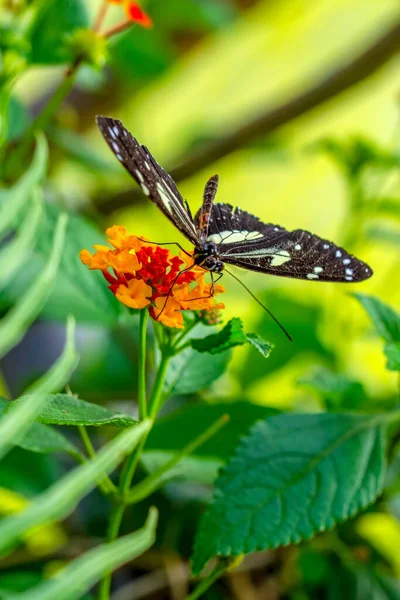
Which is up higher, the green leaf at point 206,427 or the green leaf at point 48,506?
the green leaf at point 48,506

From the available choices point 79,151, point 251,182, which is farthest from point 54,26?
point 251,182

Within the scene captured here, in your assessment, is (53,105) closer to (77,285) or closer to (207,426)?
(77,285)

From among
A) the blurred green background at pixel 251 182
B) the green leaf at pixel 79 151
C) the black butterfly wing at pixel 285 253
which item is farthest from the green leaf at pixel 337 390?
the green leaf at pixel 79 151

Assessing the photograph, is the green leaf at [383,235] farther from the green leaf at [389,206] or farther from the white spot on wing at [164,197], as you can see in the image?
the white spot on wing at [164,197]

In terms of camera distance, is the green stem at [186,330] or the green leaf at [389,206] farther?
the green leaf at [389,206]

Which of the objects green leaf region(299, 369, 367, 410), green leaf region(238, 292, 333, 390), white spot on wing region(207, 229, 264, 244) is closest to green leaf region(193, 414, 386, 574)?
green leaf region(299, 369, 367, 410)

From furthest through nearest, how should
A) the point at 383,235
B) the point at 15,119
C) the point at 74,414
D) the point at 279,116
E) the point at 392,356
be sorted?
the point at 279,116 → the point at 383,235 → the point at 15,119 → the point at 392,356 → the point at 74,414

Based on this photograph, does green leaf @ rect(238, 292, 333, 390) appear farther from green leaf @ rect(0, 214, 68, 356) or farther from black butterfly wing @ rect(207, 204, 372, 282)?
green leaf @ rect(0, 214, 68, 356)
